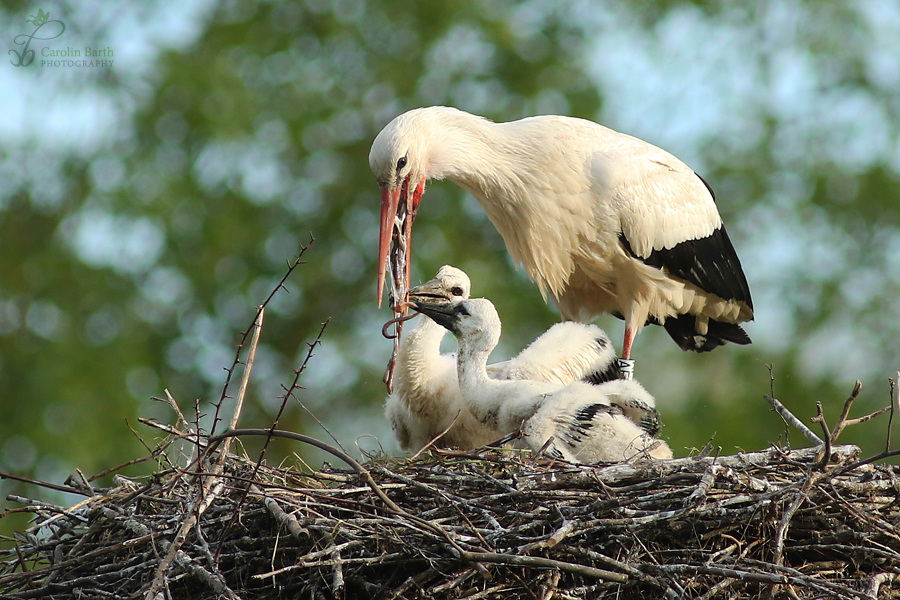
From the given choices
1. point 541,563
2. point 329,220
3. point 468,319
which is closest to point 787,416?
point 541,563

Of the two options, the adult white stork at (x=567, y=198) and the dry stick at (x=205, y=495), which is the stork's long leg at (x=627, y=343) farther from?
the dry stick at (x=205, y=495)

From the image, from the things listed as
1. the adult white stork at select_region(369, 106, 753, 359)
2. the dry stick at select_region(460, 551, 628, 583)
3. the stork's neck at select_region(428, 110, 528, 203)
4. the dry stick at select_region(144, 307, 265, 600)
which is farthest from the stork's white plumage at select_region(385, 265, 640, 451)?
the dry stick at select_region(460, 551, 628, 583)

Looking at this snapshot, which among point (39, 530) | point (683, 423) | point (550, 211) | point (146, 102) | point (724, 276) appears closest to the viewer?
point (39, 530)

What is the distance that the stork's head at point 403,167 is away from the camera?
4.37 meters

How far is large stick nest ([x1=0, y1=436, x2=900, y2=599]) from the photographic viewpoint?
2820 millimetres

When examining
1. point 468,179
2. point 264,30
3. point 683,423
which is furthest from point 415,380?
point 264,30

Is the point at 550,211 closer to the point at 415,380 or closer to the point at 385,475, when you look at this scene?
the point at 415,380

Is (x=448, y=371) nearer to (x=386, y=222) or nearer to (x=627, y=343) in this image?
(x=386, y=222)

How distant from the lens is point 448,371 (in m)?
4.32

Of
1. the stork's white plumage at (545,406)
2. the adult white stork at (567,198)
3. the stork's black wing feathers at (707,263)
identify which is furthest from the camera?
the stork's black wing feathers at (707,263)

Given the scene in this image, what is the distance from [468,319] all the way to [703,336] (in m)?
2.10

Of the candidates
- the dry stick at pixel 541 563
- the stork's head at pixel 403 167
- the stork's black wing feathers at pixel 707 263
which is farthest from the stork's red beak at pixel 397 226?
the dry stick at pixel 541 563

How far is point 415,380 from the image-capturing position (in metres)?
4.19

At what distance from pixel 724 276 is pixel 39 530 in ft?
11.8
